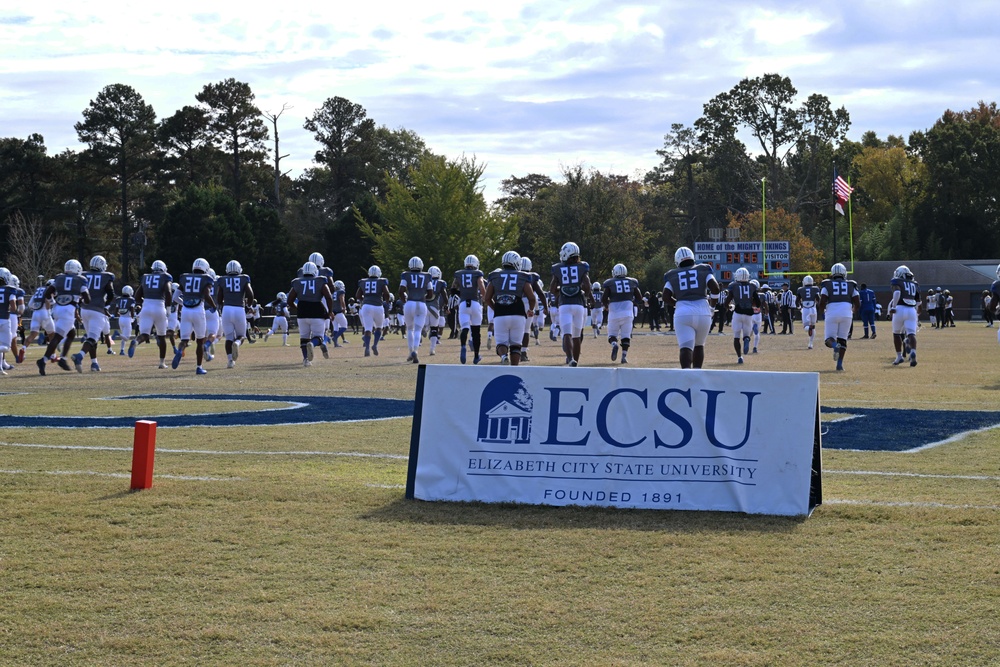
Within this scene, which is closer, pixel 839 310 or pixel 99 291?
pixel 839 310

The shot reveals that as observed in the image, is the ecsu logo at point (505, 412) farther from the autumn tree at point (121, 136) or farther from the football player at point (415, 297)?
the autumn tree at point (121, 136)

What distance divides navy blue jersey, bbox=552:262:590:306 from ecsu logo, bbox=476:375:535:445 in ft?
39.2

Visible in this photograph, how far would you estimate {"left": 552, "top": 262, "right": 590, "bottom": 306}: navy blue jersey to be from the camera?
19.6 meters

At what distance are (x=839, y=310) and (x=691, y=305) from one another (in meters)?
6.66

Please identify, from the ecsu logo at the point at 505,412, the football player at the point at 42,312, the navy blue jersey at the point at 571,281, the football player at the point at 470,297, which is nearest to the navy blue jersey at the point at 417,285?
the football player at the point at 470,297

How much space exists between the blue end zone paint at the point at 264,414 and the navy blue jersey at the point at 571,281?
5.40m

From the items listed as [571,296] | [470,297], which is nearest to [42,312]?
[470,297]

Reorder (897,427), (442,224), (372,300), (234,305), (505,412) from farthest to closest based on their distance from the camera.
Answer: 1. (442,224)
2. (372,300)
3. (234,305)
4. (897,427)
5. (505,412)

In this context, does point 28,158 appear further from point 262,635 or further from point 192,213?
point 262,635

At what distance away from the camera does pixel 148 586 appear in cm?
562

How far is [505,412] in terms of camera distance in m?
7.63

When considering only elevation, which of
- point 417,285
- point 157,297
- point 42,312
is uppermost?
point 417,285

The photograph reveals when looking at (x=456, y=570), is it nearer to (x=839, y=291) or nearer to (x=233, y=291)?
(x=839, y=291)

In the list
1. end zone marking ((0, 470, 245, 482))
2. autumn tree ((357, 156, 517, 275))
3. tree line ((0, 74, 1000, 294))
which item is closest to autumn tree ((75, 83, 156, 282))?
tree line ((0, 74, 1000, 294))
